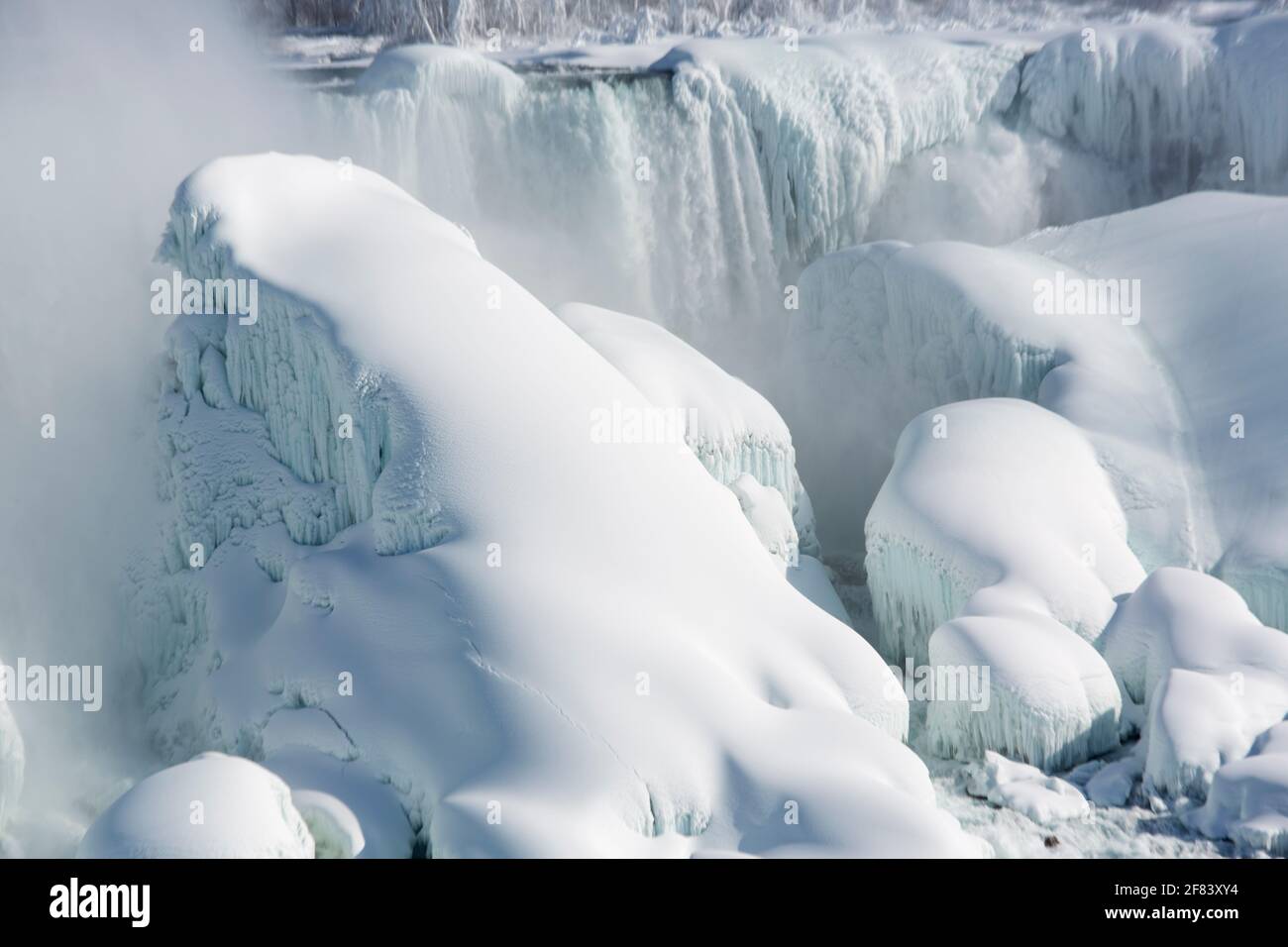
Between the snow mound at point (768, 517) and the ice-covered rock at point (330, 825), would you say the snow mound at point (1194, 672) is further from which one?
the ice-covered rock at point (330, 825)

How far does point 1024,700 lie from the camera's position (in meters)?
9.60

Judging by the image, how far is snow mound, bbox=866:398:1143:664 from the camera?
1062cm

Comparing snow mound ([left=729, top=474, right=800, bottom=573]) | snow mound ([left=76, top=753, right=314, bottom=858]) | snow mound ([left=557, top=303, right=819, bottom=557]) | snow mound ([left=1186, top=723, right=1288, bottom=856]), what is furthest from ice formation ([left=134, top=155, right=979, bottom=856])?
snow mound ([left=1186, top=723, right=1288, bottom=856])

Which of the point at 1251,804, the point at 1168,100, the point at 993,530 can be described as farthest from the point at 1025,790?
the point at 1168,100

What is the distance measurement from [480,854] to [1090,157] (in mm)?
13275

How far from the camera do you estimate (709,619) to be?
28.8 feet

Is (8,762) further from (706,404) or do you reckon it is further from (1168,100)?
(1168,100)

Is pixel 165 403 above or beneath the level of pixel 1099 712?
above

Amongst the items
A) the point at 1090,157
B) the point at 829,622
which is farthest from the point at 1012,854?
the point at 1090,157

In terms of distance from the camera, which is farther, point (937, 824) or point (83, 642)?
point (83, 642)

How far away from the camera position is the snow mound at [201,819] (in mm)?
6898

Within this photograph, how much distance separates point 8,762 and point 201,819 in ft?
7.75

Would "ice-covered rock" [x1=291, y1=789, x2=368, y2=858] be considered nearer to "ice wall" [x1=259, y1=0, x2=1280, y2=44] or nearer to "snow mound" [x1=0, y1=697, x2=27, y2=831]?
"snow mound" [x1=0, y1=697, x2=27, y2=831]
